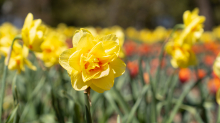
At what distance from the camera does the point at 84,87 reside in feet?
2.32

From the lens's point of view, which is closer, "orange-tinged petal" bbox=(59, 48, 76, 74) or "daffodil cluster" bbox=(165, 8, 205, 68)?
"orange-tinged petal" bbox=(59, 48, 76, 74)

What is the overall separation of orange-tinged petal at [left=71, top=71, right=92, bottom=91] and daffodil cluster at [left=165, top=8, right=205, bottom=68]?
0.88m

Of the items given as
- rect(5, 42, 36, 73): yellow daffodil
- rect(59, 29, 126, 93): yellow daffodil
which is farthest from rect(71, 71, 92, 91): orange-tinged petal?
rect(5, 42, 36, 73): yellow daffodil

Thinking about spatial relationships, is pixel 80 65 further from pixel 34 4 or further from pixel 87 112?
pixel 34 4

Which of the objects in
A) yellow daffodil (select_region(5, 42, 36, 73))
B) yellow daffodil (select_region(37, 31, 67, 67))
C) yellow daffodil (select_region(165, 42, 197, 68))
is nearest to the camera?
yellow daffodil (select_region(5, 42, 36, 73))

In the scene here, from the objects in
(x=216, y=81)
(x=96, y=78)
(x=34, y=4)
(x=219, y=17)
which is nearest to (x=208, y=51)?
(x=216, y=81)

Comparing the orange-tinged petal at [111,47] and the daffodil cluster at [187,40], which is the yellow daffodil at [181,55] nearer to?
the daffodil cluster at [187,40]

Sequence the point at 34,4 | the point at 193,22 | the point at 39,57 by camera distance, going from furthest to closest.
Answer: the point at 34,4, the point at 39,57, the point at 193,22

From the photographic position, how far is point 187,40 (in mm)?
1292

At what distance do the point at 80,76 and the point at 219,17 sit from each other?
876 inches

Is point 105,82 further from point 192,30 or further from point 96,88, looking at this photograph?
point 192,30

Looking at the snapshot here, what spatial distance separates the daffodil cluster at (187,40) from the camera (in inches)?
49.5

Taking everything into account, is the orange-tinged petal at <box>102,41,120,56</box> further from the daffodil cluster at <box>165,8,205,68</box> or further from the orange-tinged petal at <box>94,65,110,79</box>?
the daffodil cluster at <box>165,8,205,68</box>

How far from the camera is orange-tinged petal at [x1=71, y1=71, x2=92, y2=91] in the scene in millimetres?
706
